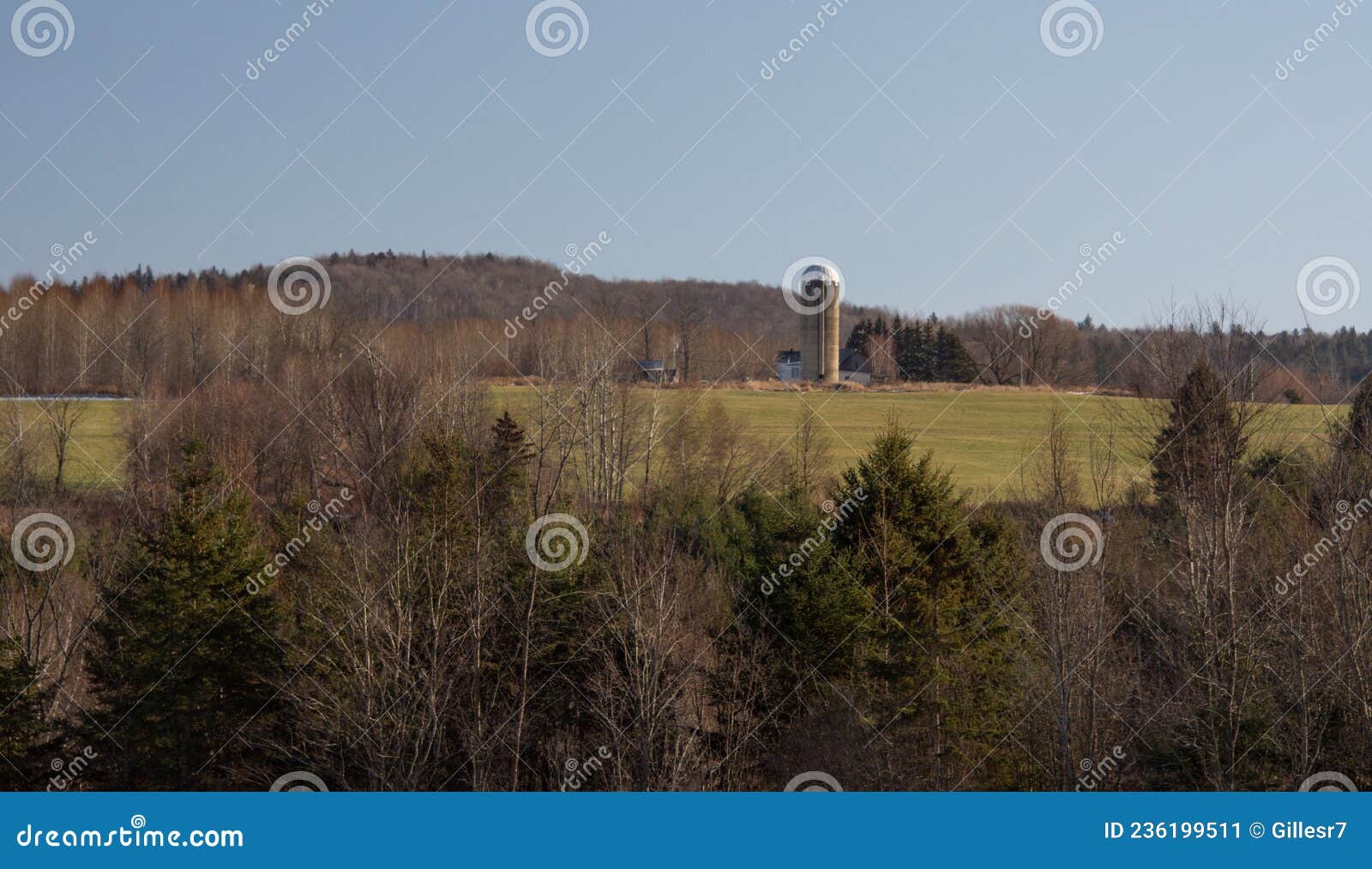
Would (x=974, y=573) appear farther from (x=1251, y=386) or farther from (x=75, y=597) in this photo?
(x=75, y=597)

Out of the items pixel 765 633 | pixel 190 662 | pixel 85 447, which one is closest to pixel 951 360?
pixel 85 447

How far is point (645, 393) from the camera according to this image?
63125 millimetres

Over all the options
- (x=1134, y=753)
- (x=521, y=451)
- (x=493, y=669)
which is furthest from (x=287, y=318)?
(x=1134, y=753)

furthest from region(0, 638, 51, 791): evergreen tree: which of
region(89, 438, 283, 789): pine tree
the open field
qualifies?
the open field

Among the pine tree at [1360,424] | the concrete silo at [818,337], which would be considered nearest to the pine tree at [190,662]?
the pine tree at [1360,424]

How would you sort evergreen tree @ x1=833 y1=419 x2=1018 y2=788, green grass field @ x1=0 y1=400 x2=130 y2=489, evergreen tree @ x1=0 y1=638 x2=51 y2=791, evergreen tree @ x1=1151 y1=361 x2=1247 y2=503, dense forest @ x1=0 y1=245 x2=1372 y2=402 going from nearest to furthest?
evergreen tree @ x1=1151 y1=361 x2=1247 y2=503 → evergreen tree @ x1=0 y1=638 x2=51 y2=791 → evergreen tree @ x1=833 y1=419 x2=1018 y2=788 → green grass field @ x1=0 y1=400 x2=130 y2=489 → dense forest @ x1=0 y1=245 x2=1372 y2=402

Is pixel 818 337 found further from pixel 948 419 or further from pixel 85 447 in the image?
pixel 85 447

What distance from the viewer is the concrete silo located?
318 ft

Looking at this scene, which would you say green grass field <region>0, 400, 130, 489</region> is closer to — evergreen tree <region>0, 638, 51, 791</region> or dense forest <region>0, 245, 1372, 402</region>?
dense forest <region>0, 245, 1372, 402</region>

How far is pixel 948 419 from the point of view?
72.9 metres

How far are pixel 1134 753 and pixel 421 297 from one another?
10588 centimetres

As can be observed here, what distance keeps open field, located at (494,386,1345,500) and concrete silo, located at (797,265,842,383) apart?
11653 mm

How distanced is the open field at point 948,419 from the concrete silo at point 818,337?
11653mm

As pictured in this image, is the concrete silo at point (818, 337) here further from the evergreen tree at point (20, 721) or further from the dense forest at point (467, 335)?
the evergreen tree at point (20, 721)
